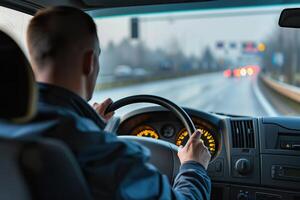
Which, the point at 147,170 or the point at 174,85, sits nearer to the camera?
the point at 147,170

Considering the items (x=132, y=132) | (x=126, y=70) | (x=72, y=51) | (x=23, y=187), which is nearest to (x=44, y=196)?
(x=23, y=187)

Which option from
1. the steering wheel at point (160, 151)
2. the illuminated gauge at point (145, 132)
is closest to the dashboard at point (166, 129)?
the illuminated gauge at point (145, 132)

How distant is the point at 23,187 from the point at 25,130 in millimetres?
207

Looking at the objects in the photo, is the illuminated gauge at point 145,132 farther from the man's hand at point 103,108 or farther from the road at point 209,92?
the road at point 209,92

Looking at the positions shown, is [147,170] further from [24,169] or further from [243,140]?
[243,140]

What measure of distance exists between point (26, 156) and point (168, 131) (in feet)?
6.75

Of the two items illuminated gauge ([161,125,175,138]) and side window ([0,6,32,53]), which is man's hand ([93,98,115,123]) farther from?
illuminated gauge ([161,125,175,138])

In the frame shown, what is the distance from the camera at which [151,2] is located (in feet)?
10.7

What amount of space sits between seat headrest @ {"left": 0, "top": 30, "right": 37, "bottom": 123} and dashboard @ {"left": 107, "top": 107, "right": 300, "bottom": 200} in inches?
74.4

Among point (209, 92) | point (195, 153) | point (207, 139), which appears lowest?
point (209, 92)

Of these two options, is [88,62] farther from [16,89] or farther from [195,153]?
[195,153]

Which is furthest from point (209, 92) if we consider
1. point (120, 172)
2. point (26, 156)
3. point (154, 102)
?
point (26, 156)

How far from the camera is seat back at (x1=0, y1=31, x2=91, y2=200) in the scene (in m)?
1.24

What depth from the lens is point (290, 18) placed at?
111 inches
